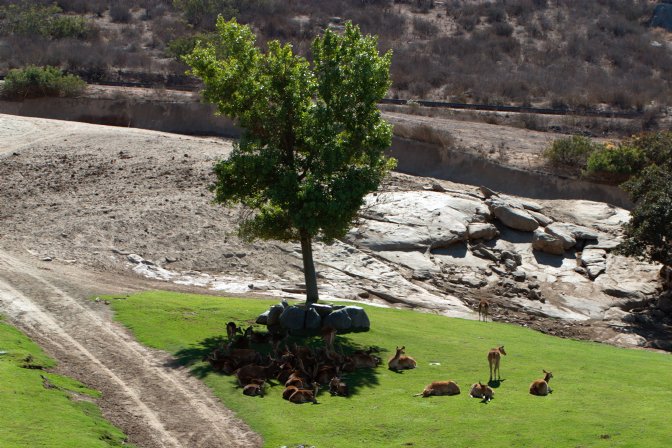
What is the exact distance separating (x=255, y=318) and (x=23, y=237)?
1434cm

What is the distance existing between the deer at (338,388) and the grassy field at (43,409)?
550 cm

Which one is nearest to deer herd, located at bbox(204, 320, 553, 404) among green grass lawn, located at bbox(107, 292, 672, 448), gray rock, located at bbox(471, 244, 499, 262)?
green grass lawn, located at bbox(107, 292, 672, 448)

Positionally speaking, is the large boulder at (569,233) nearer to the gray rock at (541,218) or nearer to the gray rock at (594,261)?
the gray rock at (541,218)

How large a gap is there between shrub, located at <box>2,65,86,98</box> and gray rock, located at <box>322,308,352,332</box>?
4083 cm

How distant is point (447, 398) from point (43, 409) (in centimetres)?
904

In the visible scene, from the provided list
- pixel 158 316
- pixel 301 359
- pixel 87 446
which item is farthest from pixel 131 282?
pixel 87 446

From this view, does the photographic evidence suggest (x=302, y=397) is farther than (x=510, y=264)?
No

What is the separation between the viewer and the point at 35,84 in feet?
208

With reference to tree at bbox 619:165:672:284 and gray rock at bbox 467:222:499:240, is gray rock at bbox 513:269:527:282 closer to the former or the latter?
gray rock at bbox 467:222:499:240

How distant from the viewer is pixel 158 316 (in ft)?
96.7

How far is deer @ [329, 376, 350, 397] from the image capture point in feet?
75.7

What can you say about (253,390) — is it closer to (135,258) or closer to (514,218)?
(135,258)

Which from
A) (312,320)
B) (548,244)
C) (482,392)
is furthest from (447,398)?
(548,244)

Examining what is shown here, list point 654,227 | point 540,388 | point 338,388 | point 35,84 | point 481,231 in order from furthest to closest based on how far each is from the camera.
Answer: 1. point 35,84
2. point 481,231
3. point 654,227
4. point 338,388
5. point 540,388
